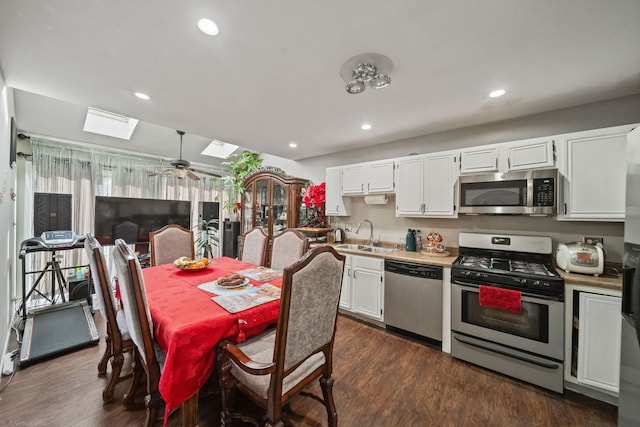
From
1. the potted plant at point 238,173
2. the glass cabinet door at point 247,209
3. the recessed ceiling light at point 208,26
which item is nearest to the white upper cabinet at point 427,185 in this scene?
the recessed ceiling light at point 208,26

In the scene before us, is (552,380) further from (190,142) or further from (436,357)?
(190,142)

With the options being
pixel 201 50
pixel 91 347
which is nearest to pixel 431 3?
pixel 201 50

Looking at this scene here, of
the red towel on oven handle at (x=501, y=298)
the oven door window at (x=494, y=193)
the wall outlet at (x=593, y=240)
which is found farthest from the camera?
the oven door window at (x=494, y=193)

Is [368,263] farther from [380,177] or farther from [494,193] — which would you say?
[494,193]

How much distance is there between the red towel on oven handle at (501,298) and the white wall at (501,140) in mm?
852

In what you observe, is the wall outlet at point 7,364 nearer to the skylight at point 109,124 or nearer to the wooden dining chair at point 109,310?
the wooden dining chair at point 109,310

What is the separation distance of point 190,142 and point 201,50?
3211mm

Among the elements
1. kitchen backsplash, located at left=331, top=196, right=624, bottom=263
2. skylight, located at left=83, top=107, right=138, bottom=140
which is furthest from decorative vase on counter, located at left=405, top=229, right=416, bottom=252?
skylight, located at left=83, top=107, right=138, bottom=140

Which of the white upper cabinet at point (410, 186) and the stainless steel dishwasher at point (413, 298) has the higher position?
the white upper cabinet at point (410, 186)

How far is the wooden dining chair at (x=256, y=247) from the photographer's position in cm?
281

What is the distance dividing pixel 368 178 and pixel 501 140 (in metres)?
1.50

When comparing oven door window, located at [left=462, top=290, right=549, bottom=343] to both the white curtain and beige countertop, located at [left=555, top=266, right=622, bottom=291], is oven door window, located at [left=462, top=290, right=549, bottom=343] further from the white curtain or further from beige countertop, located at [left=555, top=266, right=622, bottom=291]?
the white curtain

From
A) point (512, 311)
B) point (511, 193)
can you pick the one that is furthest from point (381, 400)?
point (511, 193)

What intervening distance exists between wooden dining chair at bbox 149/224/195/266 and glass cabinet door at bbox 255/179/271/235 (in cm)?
144
